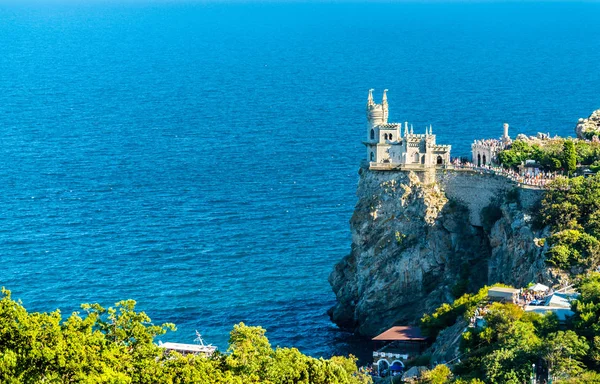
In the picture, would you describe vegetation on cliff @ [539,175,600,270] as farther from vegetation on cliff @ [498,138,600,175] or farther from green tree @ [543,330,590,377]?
green tree @ [543,330,590,377]

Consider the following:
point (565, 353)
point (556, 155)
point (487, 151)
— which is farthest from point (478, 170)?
point (565, 353)

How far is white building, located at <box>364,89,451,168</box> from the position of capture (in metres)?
108

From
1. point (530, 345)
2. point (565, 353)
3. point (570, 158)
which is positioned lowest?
point (565, 353)

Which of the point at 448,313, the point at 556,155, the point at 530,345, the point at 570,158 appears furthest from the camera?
the point at 556,155

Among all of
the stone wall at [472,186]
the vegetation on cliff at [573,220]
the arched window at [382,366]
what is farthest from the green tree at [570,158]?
the arched window at [382,366]

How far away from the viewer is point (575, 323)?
256ft

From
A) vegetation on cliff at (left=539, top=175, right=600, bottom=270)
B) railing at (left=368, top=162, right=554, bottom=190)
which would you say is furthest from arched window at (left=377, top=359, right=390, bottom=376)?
railing at (left=368, top=162, right=554, bottom=190)

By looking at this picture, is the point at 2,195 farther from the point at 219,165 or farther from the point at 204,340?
the point at 204,340

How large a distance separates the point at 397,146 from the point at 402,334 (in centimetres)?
1856

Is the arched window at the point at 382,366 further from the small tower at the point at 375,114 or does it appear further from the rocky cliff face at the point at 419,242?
the small tower at the point at 375,114

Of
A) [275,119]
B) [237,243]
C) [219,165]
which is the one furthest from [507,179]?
[275,119]

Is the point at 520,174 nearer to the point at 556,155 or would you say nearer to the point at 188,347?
the point at 556,155

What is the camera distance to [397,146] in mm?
109250

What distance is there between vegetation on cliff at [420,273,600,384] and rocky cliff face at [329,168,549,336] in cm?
1866
